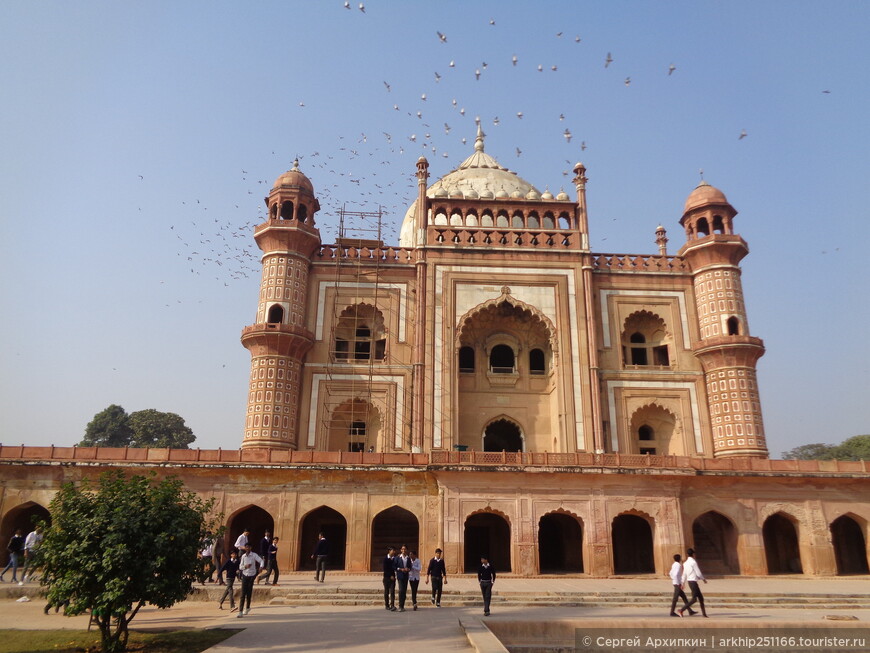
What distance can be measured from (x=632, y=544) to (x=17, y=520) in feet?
58.0

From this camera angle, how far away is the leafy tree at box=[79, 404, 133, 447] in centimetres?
5147

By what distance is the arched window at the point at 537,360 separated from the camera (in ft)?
85.3

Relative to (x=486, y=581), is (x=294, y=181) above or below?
above

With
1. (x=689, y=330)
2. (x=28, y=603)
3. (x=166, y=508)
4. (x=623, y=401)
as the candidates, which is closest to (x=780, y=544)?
(x=623, y=401)

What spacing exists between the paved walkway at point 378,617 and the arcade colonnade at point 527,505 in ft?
6.59

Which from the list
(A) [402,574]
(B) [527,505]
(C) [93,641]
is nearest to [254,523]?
(B) [527,505]

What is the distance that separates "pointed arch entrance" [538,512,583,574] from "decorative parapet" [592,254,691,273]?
10367 mm

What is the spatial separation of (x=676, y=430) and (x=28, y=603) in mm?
20247

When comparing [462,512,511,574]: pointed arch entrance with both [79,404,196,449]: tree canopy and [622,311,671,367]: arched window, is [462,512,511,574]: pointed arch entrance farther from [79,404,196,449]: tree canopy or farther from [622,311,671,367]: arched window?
[79,404,196,449]: tree canopy

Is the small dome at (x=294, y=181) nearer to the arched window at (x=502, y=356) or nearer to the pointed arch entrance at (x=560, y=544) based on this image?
the arched window at (x=502, y=356)

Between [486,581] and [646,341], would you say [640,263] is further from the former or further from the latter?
[486,581]

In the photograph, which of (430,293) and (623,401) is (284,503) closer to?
(430,293)

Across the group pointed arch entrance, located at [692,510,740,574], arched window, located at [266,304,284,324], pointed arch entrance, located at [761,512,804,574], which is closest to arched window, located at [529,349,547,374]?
pointed arch entrance, located at [692,510,740,574]

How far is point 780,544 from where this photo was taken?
20.5 metres
